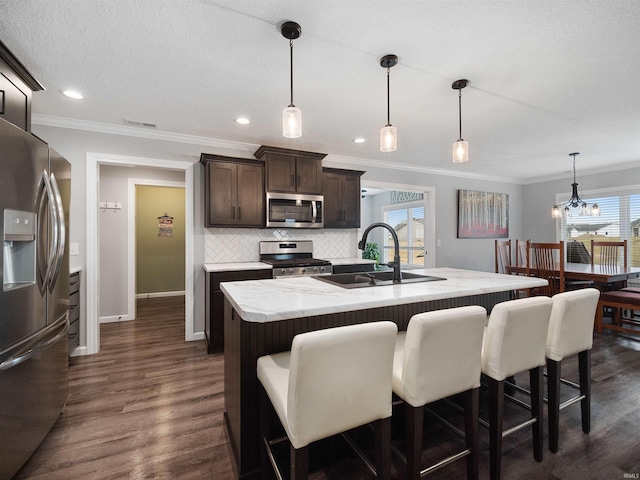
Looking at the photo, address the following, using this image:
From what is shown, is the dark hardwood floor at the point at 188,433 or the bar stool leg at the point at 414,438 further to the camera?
the dark hardwood floor at the point at 188,433

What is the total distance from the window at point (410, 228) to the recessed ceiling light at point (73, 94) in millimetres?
6057

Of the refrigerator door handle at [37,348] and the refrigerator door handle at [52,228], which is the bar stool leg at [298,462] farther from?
the refrigerator door handle at [52,228]

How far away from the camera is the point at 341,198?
430 cm

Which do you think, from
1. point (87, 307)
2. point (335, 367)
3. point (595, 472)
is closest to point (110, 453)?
point (335, 367)

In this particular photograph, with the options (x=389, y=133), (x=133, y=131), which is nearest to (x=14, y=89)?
(x=133, y=131)

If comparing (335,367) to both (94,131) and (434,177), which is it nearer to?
(94,131)

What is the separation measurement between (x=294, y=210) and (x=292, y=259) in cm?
70

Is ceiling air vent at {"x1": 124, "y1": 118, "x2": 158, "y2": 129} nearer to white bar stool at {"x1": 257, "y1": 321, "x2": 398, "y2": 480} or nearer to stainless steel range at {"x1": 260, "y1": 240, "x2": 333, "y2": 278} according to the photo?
stainless steel range at {"x1": 260, "y1": 240, "x2": 333, "y2": 278}

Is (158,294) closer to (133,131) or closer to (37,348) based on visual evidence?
(133,131)

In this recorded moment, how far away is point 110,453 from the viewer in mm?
1766

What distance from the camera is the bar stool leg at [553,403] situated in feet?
5.63

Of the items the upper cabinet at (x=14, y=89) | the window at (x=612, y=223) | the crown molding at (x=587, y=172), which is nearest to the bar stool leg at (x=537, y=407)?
the upper cabinet at (x=14, y=89)

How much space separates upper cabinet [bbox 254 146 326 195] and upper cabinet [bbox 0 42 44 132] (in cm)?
210

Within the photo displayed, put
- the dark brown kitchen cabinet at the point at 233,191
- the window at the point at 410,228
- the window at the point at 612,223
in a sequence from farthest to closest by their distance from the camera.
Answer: the window at the point at 410,228
the window at the point at 612,223
the dark brown kitchen cabinet at the point at 233,191
